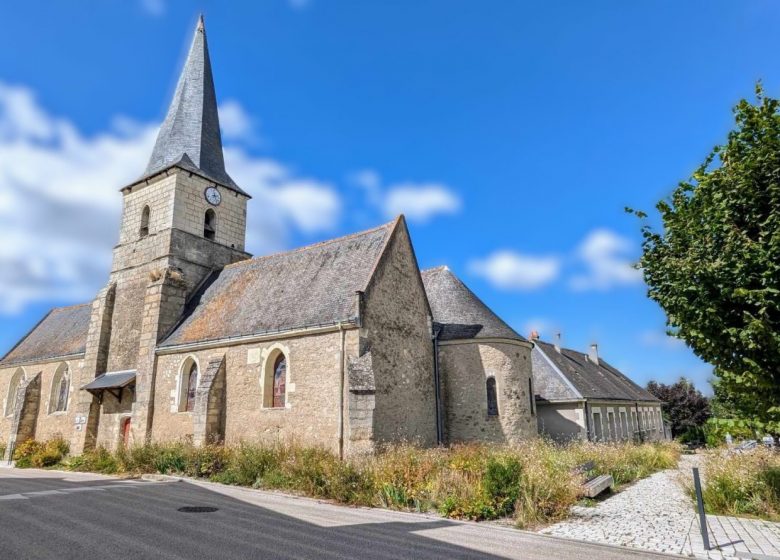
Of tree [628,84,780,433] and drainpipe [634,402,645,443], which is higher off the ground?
tree [628,84,780,433]

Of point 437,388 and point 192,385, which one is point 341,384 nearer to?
point 437,388

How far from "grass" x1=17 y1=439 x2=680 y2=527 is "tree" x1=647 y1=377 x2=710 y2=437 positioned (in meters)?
21.9

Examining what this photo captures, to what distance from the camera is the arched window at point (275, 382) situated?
55.0 feet

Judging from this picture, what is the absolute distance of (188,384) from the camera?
1942cm

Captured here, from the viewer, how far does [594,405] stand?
2472 cm

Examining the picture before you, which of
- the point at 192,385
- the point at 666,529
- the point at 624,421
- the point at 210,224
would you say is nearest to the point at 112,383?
the point at 192,385

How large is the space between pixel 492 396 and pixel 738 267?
37.4 feet

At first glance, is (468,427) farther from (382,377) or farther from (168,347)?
(168,347)

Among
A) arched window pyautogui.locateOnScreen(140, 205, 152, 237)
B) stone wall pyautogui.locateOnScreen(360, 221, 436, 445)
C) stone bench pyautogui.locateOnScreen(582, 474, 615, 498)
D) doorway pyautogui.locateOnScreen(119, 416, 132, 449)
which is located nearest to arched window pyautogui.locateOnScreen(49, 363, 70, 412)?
doorway pyautogui.locateOnScreen(119, 416, 132, 449)

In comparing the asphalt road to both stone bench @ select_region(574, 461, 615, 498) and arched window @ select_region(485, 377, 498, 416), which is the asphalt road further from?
arched window @ select_region(485, 377, 498, 416)

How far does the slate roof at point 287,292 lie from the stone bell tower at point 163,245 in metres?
1.54

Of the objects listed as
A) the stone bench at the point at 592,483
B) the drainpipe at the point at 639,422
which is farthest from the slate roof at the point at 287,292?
the drainpipe at the point at 639,422

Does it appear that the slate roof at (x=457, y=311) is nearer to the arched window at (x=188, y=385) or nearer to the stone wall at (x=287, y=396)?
the stone wall at (x=287, y=396)

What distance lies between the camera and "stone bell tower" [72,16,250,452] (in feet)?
69.4
